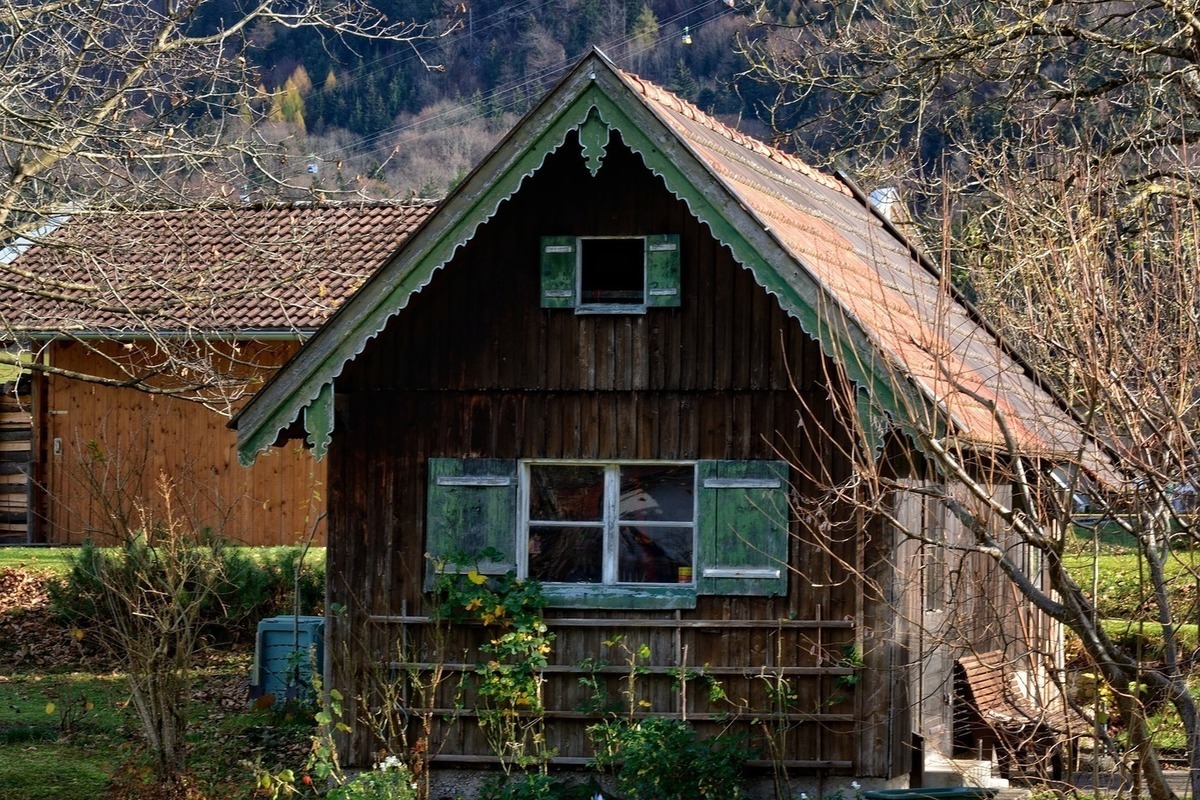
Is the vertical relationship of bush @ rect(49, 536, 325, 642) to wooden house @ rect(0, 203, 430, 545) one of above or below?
below

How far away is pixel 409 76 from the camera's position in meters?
71.8

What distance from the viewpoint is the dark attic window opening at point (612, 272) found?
39.6 feet

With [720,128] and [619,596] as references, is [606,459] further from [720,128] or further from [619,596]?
[720,128]

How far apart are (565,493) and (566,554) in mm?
481

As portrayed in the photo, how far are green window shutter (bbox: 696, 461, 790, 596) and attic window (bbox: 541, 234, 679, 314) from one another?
1.46m

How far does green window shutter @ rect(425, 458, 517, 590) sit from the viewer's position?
1194 cm

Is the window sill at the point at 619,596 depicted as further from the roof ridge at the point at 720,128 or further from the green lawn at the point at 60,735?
the roof ridge at the point at 720,128

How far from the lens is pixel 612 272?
12.2m

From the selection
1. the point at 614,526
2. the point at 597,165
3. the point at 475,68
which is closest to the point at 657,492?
the point at 614,526

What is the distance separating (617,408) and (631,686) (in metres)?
2.15

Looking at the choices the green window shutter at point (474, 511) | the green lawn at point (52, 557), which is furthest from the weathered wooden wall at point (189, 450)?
the green window shutter at point (474, 511)

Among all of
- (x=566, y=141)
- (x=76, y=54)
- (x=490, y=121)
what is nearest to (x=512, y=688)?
(x=566, y=141)

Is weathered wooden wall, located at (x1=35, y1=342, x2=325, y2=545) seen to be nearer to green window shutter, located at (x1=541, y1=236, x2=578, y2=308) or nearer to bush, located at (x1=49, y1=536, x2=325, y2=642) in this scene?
bush, located at (x1=49, y1=536, x2=325, y2=642)

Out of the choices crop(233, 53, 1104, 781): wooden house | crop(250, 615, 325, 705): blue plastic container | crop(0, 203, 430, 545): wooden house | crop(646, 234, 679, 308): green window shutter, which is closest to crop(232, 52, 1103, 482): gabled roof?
crop(233, 53, 1104, 781): wooden house
